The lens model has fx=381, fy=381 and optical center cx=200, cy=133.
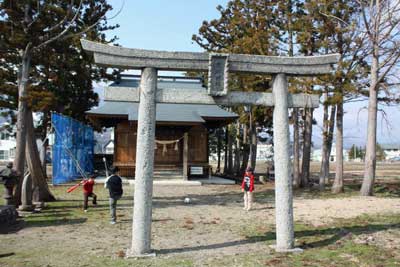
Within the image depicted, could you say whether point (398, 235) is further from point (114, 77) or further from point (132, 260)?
point (114, 77)

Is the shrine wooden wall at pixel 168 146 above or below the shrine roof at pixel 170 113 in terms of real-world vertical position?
below

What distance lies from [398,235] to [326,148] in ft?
35.3

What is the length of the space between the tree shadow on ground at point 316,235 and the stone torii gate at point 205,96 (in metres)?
0.71

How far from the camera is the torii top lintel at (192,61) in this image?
7.21m

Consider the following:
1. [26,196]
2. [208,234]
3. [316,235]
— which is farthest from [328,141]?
[26,196]

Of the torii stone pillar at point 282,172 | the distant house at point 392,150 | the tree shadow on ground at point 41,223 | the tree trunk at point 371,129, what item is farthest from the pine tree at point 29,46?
the distant house at point 392,150

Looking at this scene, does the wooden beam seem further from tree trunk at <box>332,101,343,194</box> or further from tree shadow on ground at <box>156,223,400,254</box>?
tree trunk at <box>332,101,343,194</box>

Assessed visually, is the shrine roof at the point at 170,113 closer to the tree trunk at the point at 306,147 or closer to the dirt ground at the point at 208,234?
the tree trunk at the point at 306,147

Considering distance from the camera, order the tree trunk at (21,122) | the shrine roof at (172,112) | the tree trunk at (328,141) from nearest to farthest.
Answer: the tree trunk at (21,122), the tree trunk at (328,141), the shrine roof at (172,112)

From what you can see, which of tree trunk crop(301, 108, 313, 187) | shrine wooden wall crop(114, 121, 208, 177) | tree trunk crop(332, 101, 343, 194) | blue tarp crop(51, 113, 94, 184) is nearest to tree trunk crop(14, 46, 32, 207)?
blue tarp crop(51, 113, 94, 184)

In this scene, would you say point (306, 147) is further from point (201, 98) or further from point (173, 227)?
point (201, 98)

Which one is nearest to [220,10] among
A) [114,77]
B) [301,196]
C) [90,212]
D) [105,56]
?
[114,77]

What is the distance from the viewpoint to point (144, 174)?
283 inches

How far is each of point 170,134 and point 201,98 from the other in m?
16.5
